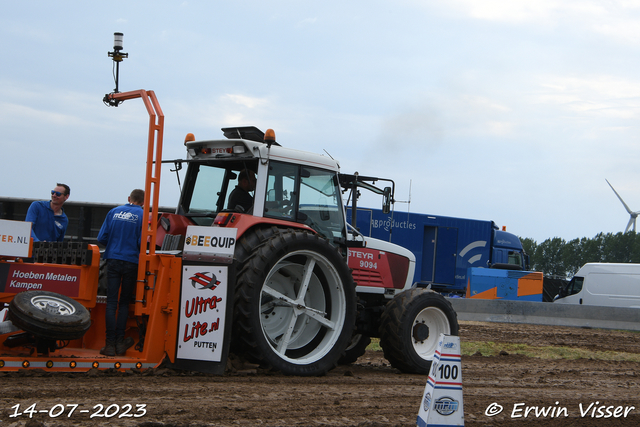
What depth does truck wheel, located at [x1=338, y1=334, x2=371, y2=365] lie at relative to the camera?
8992 millimetres

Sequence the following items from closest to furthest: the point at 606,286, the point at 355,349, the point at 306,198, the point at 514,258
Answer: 1. the point at 306,198
2. the point at 355,349
3. the point at 606,286
4. the point at 514,258

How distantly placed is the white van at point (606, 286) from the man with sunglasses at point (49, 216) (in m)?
16.9

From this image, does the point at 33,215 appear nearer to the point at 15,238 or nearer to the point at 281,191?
the point at 15,238

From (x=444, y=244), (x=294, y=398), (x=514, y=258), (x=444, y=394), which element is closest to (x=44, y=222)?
(x=294, y=398)

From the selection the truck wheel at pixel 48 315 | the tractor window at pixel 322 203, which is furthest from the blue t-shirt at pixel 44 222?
the tractor window at pixel 322 203

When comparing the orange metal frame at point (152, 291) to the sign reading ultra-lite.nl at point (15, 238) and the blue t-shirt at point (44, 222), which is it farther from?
the blue t-shirt at point (44, 222)

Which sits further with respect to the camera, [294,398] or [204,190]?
[204,190]

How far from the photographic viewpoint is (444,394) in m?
4.41

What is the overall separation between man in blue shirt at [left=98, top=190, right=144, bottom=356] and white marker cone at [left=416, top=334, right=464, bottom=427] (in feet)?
10.7

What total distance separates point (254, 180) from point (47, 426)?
368 centimetres

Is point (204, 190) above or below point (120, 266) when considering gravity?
above

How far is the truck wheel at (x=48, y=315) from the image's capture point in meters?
5.64

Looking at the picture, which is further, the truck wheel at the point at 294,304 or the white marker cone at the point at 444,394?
the truck wheel at the point at 294,304

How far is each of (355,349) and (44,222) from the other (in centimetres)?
426
